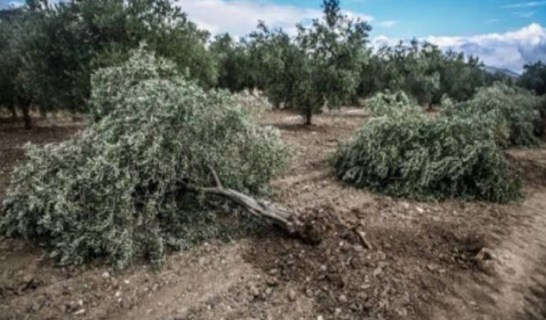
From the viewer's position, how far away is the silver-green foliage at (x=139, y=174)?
5152mm

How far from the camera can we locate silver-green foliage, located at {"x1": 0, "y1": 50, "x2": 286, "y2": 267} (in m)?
5.15

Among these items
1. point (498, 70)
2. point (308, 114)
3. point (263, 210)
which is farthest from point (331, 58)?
point (498, 70)

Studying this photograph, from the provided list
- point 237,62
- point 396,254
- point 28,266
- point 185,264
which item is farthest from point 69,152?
point 237,62

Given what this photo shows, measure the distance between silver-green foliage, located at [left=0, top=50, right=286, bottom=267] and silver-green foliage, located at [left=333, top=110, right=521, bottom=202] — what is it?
176 centimetres

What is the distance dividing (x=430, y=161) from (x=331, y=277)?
3.53 metres

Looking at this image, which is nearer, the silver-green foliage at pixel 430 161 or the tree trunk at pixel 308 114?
the silver-green foliage at pixel 430 161

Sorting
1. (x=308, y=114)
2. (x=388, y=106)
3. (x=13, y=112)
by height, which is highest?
(x=388, y=106)

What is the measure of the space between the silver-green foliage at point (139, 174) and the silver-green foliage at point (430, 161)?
1.76 meters

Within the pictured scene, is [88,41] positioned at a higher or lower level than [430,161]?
higher

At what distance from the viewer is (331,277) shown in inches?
185

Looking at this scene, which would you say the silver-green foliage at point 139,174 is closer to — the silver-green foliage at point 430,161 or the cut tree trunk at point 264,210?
the cut tree trunk at point 264,210

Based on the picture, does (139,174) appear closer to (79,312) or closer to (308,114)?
(79,312)

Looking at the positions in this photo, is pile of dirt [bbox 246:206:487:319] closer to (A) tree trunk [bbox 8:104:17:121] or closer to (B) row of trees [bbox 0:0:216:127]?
(B) row of trees [bbox 0:0:216:127]

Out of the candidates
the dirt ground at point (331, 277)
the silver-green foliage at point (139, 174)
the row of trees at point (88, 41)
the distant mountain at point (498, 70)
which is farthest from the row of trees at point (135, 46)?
the distant mountain at point (498, 70)
